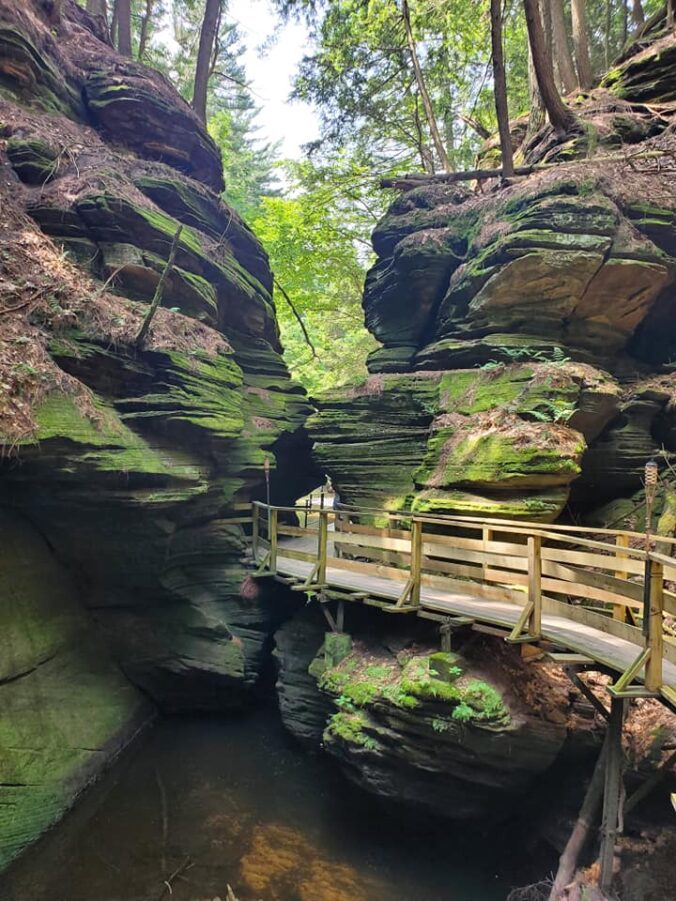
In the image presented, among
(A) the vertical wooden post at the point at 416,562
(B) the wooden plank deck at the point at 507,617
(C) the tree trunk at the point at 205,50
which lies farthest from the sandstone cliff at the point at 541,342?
(C) the tree trunk at the point at 205,50

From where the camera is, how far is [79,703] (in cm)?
801

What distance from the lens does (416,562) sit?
22.1 feet

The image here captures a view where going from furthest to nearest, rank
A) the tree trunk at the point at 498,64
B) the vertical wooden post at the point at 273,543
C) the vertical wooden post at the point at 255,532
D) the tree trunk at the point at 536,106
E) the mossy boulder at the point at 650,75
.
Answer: the tree trunk at the point at 536,106 < the mossy boulder at the point at 650,75 < the vertical wooden post at the point at 255,532 < the vertical wooden post at the point at 273,543 < the tree trunk at the point at 498,64

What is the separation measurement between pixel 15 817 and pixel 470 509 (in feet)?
25.3

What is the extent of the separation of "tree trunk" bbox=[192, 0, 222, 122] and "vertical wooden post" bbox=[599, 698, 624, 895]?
56.9 feet

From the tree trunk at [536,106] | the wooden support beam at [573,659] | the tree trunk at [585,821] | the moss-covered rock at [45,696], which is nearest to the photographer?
the wooden support beam at [573,659]

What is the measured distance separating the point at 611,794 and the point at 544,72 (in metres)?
11.5

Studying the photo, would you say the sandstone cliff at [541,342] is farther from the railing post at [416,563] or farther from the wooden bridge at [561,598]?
the railing post at [416,563]

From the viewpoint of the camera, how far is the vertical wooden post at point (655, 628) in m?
4.16

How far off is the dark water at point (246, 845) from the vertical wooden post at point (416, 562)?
2972mm

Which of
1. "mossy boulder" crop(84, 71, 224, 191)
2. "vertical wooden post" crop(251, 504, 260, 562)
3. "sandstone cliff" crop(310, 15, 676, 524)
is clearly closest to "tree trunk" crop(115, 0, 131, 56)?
"mossy boulder" crop(84, 71, 224, 191)

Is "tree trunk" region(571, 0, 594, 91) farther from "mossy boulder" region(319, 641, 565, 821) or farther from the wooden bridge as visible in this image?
"mossy boulder" region(319, 641, 565, 821)

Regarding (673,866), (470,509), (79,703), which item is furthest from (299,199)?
(673,866)

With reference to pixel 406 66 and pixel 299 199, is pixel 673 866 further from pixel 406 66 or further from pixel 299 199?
pixel 406 66
